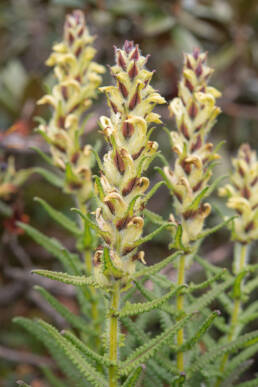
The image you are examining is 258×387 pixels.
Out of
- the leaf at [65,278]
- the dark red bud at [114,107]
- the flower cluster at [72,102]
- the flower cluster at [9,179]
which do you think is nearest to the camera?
the leaf at [65,278]

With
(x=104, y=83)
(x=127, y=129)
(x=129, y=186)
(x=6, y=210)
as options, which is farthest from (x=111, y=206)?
(x=104, y=83)

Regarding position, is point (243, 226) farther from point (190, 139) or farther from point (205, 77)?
point (205, 77)

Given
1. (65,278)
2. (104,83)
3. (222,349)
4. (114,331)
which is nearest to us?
(65,278)

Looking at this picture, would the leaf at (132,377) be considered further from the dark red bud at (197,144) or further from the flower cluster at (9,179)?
the flower cluster at (9,179)

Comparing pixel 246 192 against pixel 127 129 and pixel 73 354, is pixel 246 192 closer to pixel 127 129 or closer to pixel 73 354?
pixel 127 129

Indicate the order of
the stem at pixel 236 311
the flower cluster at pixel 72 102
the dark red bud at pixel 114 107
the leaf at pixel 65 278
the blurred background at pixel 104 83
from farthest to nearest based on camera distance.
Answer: the blurred background at pixel 104 83, the flower cluster at pixel 72 102, the stem at pixel 236 311, the dark red bud at pixel 114 107, the leaf at pixel 65 278

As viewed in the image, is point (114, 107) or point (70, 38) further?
point (70, 38)

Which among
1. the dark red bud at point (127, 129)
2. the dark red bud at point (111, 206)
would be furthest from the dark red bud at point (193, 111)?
the dark red bud at point (111, 206)
